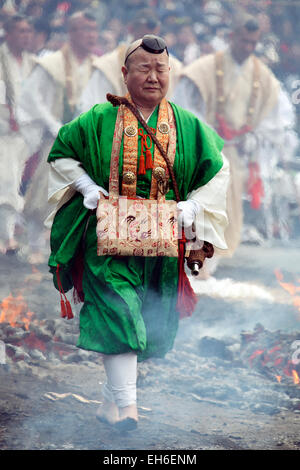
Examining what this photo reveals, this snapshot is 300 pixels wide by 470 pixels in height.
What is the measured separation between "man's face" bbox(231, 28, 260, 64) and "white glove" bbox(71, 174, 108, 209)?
11.9ft

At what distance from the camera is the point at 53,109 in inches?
316

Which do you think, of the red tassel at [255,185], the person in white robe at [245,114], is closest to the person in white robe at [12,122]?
the person in white robe at [245,114]

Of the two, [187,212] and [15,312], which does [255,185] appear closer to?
[15,312]

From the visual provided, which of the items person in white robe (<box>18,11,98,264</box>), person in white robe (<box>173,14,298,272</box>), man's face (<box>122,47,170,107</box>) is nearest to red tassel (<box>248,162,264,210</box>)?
person in white robe (<box>173,14,298,272</box>)

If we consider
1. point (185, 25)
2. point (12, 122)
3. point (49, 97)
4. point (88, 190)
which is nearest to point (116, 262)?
point (88, 190)

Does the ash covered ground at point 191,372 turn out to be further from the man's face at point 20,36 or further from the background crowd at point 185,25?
the man's face at point 20,36

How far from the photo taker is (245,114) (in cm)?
845

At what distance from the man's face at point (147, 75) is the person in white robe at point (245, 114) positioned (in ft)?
10.4

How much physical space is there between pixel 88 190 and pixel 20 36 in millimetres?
3415

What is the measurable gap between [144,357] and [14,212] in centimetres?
291

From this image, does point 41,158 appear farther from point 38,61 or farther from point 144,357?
point 144,357

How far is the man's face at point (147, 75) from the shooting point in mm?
4941

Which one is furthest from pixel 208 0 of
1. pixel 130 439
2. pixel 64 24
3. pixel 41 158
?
pixel 130 439

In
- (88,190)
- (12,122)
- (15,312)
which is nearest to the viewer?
(88,190)
